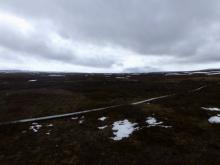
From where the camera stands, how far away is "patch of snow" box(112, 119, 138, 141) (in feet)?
81.4

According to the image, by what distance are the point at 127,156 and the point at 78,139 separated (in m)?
6.79

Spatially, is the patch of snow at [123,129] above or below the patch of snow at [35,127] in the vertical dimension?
above

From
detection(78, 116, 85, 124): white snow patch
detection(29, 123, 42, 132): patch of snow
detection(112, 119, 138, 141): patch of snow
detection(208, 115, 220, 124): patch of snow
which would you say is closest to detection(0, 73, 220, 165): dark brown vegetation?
detection(78, 116, 85, 124): white snow patch

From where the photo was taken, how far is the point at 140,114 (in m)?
33.4

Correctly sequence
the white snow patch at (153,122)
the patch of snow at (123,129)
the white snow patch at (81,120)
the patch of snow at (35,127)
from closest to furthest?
the patch of snow at (123,129), the patch of snow at (35,127), the white snow patch at (153,122), the white snow patch at (81,120)

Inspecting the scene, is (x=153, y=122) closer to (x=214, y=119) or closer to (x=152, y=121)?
(x=152, y=121)

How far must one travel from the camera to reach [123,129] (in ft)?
89.1

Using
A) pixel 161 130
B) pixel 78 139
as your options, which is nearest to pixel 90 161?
pixel 78 139

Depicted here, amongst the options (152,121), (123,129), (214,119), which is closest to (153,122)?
(152,121)

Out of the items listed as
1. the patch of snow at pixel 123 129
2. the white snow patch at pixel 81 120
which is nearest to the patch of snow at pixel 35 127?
the white snow patch at pixel 81 120

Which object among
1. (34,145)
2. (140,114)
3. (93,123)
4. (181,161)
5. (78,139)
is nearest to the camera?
(181,161)

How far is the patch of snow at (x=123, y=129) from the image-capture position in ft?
81.4

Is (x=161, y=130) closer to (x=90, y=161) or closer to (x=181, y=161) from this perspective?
(x=181, y=161)

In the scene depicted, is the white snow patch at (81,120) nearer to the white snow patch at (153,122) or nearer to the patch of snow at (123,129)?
the patch of snow at (123,129)
